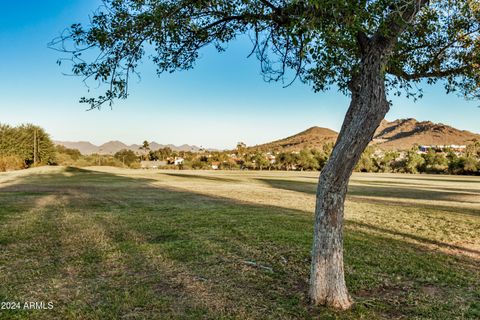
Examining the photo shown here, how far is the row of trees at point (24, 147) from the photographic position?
64500 mm

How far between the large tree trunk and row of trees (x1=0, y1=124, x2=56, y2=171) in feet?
221

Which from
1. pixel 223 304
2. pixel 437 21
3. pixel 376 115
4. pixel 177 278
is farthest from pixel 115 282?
pixel 437 21

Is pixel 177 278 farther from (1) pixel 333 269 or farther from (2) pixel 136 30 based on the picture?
(2) pixel 136 30

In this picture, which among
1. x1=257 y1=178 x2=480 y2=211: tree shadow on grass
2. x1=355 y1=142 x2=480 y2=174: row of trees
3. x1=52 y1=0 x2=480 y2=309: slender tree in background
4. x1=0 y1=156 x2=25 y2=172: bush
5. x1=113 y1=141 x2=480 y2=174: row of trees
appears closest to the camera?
x1=52 y1=0 x2=480 y2=309: slender tree in background

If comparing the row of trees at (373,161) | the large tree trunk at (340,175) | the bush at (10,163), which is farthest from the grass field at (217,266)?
the row of trees at (373,161)

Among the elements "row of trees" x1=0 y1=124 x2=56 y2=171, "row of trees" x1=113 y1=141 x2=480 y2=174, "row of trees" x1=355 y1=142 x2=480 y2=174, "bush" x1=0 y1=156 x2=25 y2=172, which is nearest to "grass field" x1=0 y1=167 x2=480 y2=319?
"bush" x1=0 y1=156 x2=25 y2=172

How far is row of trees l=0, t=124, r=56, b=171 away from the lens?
6450 centimetres

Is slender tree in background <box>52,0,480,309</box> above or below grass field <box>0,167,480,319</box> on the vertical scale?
above

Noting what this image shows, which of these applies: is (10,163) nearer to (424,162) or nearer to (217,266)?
(217,266)

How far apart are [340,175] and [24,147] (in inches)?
3045

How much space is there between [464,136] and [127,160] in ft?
531

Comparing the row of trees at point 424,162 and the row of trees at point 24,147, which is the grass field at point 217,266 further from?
the row of trees at point 424,162

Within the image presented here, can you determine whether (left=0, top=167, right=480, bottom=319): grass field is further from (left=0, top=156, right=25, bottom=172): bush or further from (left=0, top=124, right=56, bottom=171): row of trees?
(left=0, top=124, right=56, bottom=171): row of trees

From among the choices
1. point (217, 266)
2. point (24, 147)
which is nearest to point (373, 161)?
point (24, 147)
